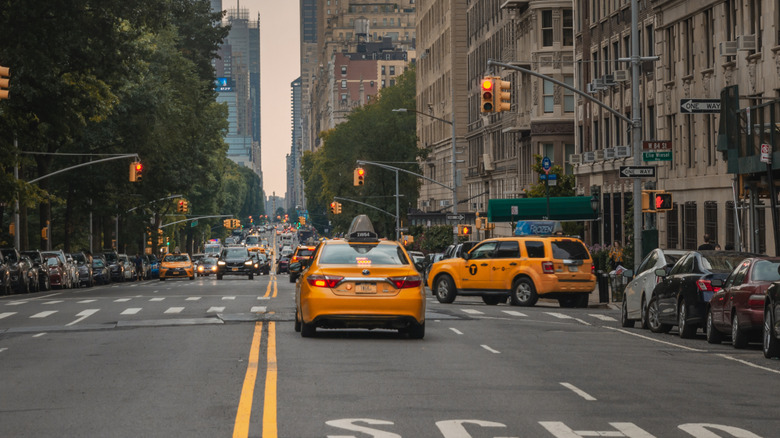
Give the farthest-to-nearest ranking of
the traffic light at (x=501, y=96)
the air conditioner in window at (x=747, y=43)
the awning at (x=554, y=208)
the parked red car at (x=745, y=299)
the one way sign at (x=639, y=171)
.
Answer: the awning at (x=554, y=208), the air conditioner in window at (x=747, y=43), the one way sign at (x=639, y=171), the traffic light at (x=501, y=96), the parked red car at (x=745, y=299)

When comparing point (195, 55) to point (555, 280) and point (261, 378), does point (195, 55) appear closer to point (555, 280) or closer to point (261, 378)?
point (555, 280)

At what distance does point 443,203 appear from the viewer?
327ft

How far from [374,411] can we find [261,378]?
9.76 feet

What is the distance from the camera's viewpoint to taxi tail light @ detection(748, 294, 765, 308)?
774 inches

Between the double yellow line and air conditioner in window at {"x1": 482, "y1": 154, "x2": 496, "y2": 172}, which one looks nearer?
the double yellow line

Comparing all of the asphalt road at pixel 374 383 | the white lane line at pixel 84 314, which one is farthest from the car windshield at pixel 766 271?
the white lane line at pixel 84 314

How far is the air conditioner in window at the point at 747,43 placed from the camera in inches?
1560

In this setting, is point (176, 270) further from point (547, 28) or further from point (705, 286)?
point (705, 286)

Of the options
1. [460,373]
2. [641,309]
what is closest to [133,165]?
[641,309]

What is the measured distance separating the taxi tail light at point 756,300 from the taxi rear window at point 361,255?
5.31m

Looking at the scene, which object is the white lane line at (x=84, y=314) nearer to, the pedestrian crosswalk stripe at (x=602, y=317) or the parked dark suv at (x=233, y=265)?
the pedestrian crosswalk stripe at (x=602, y=317)

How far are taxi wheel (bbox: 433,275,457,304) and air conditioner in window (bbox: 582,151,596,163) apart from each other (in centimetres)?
2367

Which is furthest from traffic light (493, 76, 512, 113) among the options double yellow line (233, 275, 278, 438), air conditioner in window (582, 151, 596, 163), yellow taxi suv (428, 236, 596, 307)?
air conditioner in window (582, 151, 596, 163)

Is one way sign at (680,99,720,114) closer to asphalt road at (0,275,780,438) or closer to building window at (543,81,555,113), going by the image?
asphalt road at (0,275,780,438)
